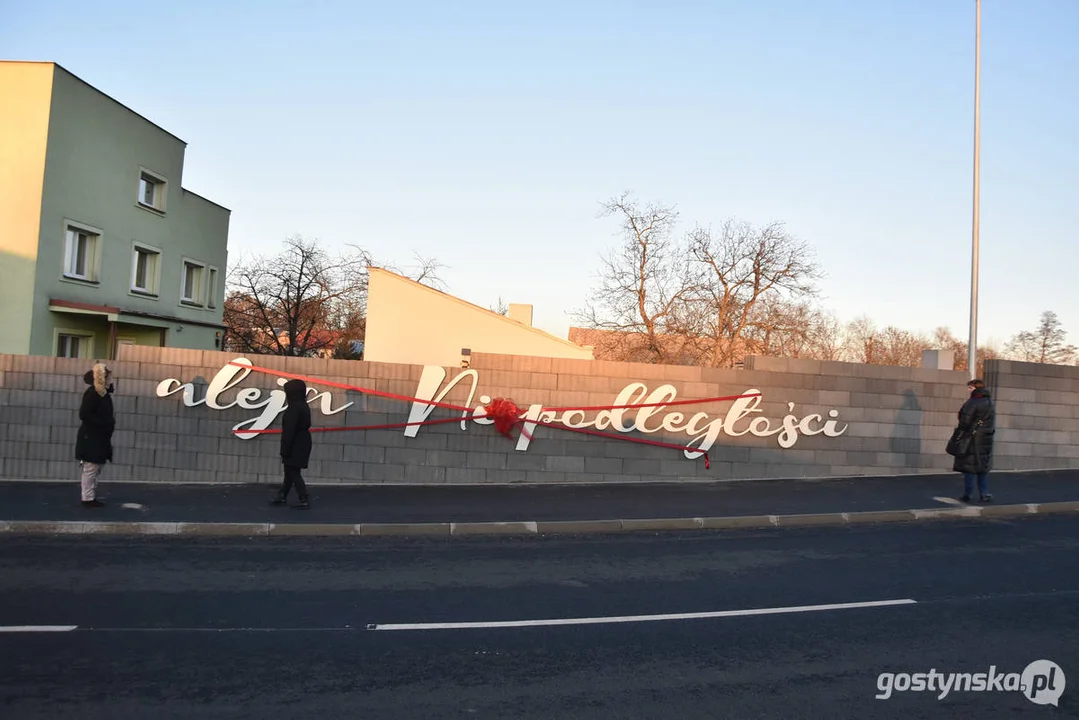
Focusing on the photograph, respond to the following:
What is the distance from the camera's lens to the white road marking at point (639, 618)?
18.7ft

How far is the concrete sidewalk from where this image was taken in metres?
9.28

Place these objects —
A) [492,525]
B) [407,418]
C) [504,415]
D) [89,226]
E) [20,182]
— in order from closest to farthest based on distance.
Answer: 1. [492,525]
2. [504,415]
3. [407,418]
4. [20,182]
5. [89,226]

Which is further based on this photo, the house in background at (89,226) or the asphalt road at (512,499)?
the house in background at (89,226)

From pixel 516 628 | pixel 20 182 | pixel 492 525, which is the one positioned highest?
pixel 20 182

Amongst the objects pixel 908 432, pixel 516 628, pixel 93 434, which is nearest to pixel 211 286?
pixel 93 434

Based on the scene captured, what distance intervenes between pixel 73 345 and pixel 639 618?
72.9 feet

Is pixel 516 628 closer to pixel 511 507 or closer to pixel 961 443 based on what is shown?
pixel 511 507

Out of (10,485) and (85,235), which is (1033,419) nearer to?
(10,485)

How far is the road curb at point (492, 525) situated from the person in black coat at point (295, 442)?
38.9 inches

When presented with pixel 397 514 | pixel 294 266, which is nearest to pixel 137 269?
pixel 294 266

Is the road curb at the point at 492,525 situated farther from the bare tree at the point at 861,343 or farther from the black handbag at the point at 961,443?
the bare tree at the point at 861,343

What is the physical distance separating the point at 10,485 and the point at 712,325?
25.2 metres

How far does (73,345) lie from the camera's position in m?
22.9

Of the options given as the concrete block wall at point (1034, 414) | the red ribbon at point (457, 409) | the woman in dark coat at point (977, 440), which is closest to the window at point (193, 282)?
the red ribbon at point (457, 409)
